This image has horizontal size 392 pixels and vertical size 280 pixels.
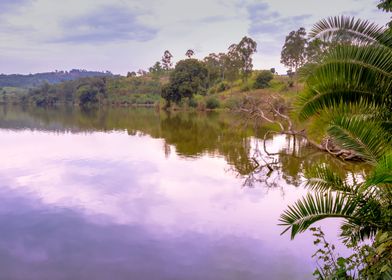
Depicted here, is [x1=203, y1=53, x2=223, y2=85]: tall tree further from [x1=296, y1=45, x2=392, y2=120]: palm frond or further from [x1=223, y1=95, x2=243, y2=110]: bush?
[x1=296, y1=45, x2=392, y2=120]: palm frond

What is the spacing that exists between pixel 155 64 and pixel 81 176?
4616 inches

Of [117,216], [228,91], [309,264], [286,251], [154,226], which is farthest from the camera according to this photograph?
[228,91]

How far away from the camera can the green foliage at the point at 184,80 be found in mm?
74500

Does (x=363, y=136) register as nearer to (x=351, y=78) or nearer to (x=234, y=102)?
(x=351, y=78)

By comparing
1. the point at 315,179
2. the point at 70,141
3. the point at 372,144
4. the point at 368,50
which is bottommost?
the point at 70,141

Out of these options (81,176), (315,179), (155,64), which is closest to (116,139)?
(81,176)

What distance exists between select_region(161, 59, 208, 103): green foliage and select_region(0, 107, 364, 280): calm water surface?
5258 cm

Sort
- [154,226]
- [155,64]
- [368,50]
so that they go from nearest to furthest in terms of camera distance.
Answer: [368,50]
[154,226]
[155,64]

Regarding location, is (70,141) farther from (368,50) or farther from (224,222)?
(368,50)

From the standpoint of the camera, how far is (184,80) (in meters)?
74.8

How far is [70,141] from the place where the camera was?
3025cm

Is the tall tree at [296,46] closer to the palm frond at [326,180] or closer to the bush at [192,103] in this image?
the bush at [192,103]

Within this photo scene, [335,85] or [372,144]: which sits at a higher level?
[335,85]

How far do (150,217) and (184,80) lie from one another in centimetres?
6477
